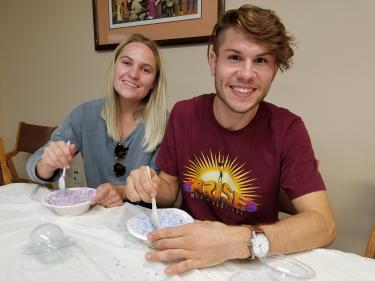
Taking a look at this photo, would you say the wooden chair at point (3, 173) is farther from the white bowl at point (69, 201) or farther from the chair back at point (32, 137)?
the white bowl at point (69, 201)

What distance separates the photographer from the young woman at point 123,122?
1352 mm

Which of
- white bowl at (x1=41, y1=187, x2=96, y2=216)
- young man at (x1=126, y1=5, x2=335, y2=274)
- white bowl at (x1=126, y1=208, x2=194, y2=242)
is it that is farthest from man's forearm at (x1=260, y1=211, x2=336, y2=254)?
white bowl at (x1=41, y1=187, x2=96, y2=216)

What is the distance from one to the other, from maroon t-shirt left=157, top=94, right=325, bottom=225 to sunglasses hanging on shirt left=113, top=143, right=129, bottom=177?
12.4 inches

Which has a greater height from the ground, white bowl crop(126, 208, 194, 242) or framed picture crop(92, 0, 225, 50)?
framed picture crop(92, 0, 225, 50)

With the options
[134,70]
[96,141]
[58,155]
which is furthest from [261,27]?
[96,141]

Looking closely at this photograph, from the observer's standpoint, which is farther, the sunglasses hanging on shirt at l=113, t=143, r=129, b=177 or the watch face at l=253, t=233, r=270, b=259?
the sunglasses hanging on shirt at l=113, t=143, r=129, b=177

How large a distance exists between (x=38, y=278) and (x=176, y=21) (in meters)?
1.52

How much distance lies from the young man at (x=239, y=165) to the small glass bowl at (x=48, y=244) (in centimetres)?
22

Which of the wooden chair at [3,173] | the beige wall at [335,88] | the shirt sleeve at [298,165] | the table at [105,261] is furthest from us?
the wooden chair at [3,173]

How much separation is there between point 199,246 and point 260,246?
141mm

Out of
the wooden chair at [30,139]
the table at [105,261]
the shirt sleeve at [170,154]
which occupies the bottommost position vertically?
the wooden chair at [30,139]

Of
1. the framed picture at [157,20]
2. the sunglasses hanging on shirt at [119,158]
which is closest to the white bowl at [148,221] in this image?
the sunglasses hanging on shirt at [119,158]

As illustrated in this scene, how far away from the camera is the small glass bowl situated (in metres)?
0.71

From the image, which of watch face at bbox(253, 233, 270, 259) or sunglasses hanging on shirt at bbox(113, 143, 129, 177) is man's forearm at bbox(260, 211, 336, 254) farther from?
sunglasses hanging on shirt at bbox(113, 143, 129, 177)
